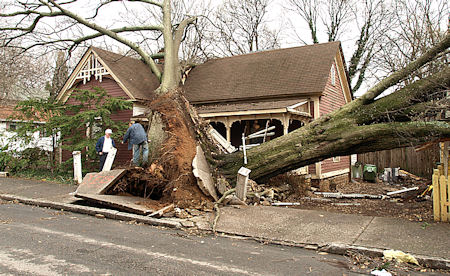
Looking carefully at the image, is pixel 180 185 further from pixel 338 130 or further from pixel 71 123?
pixel 71 123

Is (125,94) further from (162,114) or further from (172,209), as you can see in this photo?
(172,209)

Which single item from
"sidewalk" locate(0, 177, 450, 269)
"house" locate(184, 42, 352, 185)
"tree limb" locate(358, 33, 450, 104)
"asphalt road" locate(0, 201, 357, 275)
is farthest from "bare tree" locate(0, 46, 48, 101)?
"tree limb" locate(358, 33, 450, 104)

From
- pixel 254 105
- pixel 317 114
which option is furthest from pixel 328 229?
pixel 317 114

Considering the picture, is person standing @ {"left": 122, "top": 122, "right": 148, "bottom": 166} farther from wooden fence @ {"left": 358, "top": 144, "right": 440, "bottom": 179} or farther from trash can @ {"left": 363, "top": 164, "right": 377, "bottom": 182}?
wooden fence @ {"left": 358, "top": 144, "right": 440, "bottom": 179}

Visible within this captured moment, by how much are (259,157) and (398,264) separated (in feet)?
17.0

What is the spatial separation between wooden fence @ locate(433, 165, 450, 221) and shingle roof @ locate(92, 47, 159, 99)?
13.5 meters

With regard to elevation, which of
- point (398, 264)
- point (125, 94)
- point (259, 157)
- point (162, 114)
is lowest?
point (398, 264)

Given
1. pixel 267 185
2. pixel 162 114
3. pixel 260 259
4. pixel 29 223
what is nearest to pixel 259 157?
pixel 267 185

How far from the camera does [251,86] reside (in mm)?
17031

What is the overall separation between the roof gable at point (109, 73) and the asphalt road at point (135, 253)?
1144 centimetres

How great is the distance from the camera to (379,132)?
807cm

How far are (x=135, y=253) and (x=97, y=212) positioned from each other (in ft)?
10.1

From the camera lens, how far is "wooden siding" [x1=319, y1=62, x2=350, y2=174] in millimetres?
16078

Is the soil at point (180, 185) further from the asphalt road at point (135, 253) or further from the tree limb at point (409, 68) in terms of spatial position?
the tree limb at point (409, 68)
